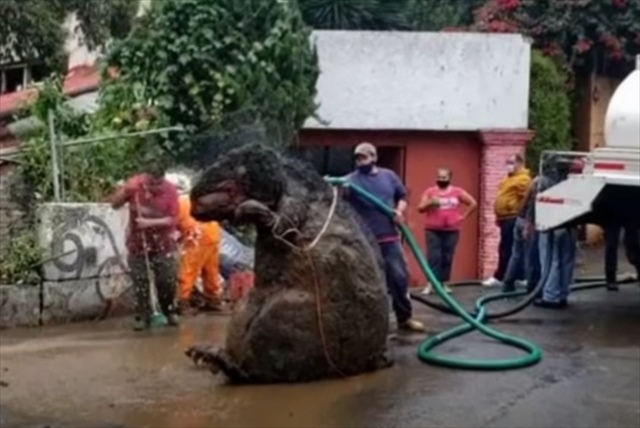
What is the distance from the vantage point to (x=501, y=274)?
15.4 m

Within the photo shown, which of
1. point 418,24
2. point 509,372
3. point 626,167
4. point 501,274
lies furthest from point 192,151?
point 418,24

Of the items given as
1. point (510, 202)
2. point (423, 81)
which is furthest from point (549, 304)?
point (423, 81)

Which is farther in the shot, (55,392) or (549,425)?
(55,392)

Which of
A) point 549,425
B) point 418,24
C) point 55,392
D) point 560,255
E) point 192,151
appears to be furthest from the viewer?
point 418,24

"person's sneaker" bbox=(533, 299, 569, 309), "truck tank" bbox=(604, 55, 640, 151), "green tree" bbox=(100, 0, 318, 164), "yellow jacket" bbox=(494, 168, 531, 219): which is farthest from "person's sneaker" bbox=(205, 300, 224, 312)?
"truck tank" bbox=(604, 55, 640, 151)

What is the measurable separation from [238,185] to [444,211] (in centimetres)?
484

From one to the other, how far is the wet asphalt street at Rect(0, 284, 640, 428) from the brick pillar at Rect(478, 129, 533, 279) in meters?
7.25

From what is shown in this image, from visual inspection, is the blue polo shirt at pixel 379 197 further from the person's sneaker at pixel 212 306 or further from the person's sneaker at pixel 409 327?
the person's sneaker at pixel 212 306

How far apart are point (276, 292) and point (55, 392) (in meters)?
1.67

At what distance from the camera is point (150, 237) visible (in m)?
12.1

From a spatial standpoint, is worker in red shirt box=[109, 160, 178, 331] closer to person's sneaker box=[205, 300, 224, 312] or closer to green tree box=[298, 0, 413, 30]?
person's sneaker box=[205, 300, 224, 312]

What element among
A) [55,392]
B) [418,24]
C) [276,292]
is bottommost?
[55,392]

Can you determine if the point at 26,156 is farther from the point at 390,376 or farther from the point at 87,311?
the point at 390,376

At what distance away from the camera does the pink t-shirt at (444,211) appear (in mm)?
14006
